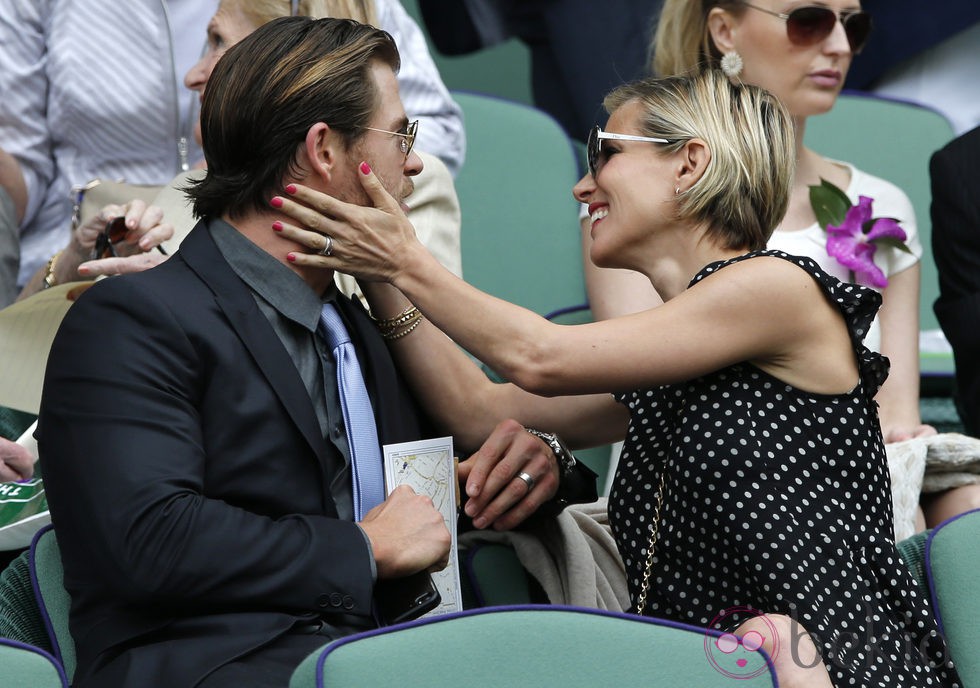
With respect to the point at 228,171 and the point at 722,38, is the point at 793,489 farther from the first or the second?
the point at 722,38

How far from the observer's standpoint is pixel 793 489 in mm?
2113

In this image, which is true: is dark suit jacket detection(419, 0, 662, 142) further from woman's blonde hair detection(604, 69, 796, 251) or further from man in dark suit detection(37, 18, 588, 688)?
man in dark suit detection(37, 18, 588, 688)

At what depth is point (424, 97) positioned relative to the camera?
139 inches

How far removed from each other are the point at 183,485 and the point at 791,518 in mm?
849

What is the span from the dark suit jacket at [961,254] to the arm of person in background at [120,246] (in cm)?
178

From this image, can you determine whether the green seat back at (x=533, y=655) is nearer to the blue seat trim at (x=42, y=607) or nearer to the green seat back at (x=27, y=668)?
the green seat back at (x=27, y=668)

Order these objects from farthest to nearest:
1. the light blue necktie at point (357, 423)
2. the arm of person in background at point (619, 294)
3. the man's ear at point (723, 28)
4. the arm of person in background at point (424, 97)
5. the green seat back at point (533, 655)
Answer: the man's ear at point (723, 28)
the arm of person in background at point (424, 97)
the arm of person in background at point (619, 294)
the light blue necktie at point (357, 423)
the green seat back at point (533, 655)

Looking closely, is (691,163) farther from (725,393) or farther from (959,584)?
(959,584)

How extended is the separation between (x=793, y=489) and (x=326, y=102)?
89cm

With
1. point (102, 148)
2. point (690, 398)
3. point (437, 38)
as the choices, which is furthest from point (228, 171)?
point (437, 38)

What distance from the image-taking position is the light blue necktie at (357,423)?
84.8 inches

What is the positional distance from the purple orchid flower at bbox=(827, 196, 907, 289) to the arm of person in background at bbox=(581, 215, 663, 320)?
48 centimetres

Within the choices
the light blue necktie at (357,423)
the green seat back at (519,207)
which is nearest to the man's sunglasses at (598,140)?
the light blue necktie at (357,423)

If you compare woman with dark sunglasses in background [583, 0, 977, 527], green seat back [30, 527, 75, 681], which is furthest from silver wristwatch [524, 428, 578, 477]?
woman with dark sunglasses in background [583, 0, 977, 527]
